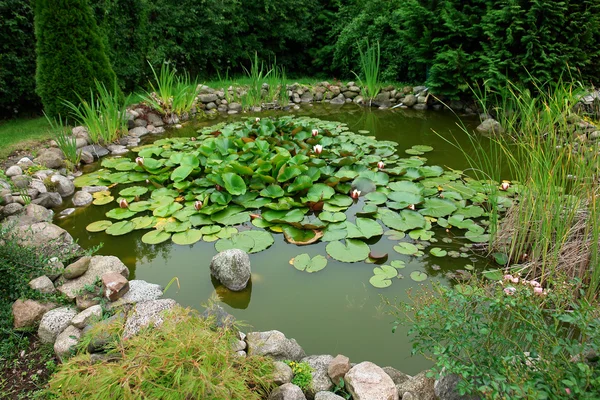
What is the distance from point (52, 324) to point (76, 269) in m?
0.40

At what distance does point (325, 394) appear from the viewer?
1.80 m

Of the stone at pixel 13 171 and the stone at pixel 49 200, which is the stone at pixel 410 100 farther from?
the stone at pixel 13 171

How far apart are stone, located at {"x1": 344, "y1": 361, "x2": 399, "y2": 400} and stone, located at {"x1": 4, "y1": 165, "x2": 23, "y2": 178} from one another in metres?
3.64

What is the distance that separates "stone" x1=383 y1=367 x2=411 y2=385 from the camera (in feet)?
6.39

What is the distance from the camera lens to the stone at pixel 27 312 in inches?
88.0

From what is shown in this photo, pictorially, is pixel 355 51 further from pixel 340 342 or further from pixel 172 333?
pixel 172 333

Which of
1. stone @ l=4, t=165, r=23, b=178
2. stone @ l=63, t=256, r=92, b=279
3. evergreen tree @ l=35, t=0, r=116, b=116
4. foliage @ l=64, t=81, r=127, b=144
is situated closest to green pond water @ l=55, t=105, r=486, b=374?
stone @ l=63, t=256, r=92, b=279

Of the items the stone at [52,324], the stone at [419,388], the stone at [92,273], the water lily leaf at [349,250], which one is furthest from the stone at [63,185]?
the stone at [419,388]

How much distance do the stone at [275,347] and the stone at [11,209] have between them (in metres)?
2.41

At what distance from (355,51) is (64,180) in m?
6.31

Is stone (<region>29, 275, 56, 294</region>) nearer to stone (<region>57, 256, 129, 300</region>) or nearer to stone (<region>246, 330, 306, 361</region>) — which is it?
stone (<region>57, 256, 129, 300</region>)

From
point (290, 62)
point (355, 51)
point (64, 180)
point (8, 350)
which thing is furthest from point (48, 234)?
point (290, 62)

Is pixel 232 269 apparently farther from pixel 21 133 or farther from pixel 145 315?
pixel 21 133

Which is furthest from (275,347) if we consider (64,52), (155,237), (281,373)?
(64,52)
